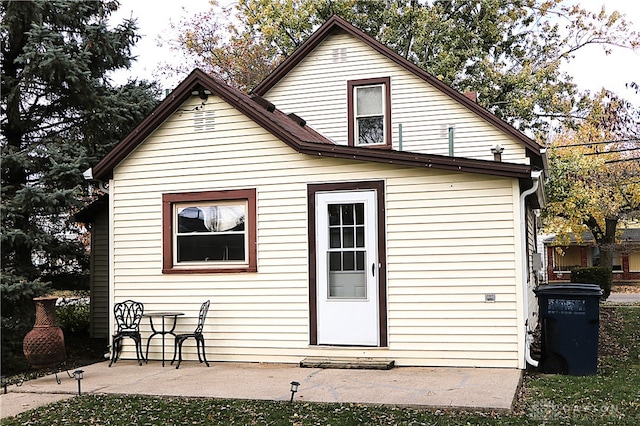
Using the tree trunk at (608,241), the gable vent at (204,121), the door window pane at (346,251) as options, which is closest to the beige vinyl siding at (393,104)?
the gable vent at (204,121)

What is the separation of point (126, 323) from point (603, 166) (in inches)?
877

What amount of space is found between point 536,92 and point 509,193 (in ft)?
50.0

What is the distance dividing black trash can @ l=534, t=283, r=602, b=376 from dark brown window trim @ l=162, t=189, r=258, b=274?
3938 mm

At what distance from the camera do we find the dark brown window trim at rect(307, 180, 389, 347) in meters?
9.20

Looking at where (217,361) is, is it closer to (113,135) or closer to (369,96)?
(113,135)

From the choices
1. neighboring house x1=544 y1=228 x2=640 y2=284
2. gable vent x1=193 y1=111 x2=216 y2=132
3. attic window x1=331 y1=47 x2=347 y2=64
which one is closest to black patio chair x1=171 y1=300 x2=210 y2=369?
gable vent x1=193 y1=111 x2=216 y2=132

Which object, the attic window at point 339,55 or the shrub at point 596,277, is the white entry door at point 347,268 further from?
the shrub at point 596,277

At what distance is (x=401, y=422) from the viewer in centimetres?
613

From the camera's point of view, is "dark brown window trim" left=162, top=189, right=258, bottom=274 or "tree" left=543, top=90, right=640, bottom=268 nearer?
"dark brown window trim" left=162, top=189, right=258, bottom=274

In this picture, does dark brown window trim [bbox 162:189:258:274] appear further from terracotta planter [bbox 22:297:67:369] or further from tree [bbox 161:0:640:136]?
tree [bbox 161:0:640:136]

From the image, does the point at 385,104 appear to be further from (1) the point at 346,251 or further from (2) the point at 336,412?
(2) the point at 336,412

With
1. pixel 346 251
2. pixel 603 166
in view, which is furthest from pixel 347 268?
pixel 603 166

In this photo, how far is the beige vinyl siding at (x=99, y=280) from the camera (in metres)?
13.6

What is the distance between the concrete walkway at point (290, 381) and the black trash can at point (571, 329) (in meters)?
0.65
